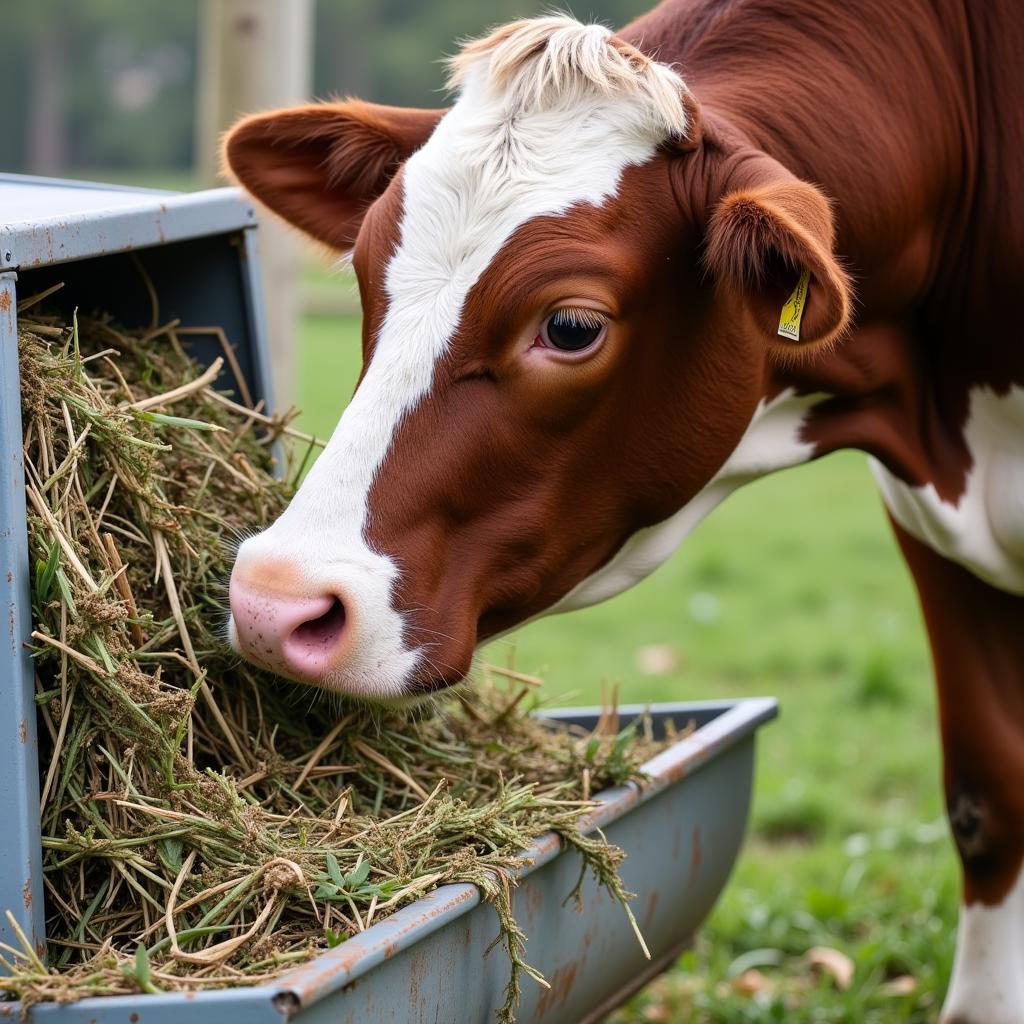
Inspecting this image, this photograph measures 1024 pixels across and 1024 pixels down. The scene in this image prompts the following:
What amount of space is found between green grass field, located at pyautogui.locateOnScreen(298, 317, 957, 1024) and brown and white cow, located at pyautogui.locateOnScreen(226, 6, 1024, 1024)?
661 mm

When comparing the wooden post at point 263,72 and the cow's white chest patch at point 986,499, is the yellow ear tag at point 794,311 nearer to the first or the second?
the cow's white chest patch at point 986,499

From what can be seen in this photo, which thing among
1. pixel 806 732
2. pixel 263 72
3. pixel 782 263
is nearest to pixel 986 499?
Answer: pixel 782 263

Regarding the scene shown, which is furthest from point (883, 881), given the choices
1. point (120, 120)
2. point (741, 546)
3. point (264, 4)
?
point (120, 120)

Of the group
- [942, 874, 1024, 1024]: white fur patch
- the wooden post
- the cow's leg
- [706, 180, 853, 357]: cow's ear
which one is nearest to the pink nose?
[706, 180, 853, 357]: cow's ear

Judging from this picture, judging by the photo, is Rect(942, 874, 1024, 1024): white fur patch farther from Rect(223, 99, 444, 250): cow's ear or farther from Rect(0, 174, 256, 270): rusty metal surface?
Rect(0, 174, 256, 270): rusty metal surface

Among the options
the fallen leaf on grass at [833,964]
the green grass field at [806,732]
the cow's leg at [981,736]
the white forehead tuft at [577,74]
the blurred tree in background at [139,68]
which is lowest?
the blurred tree in background at [139,68]

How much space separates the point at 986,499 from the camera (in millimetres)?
3113

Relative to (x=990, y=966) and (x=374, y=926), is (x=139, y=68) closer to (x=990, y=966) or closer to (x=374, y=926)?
(x=990, y=966)

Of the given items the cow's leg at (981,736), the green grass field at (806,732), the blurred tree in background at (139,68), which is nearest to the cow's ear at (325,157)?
the green grass field at (806,732)

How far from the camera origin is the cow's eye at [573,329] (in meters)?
2.32

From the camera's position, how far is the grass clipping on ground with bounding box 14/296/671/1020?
204cm

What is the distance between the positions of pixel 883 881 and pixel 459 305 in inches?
101

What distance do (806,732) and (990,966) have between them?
2046 mm

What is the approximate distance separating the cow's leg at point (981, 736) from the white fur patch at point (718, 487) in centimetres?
69
